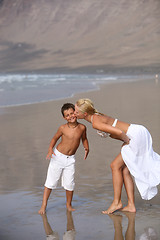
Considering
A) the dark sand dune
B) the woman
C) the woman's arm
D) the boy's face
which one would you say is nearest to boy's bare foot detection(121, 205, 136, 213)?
the woman

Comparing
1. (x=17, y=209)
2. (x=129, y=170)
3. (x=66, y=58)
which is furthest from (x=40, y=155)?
(x=66, y=58)

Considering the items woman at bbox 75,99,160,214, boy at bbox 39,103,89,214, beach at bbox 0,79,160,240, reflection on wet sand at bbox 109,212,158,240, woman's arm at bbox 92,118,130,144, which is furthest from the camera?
boy at bbox 39,103,89,214

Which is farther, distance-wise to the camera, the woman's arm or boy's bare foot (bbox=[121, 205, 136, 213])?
boy's bare foot (bbox=[121, 205, 136, 213])

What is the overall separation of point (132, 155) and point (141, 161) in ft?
0.38

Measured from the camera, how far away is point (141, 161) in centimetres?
371

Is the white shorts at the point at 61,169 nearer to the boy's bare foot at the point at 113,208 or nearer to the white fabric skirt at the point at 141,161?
the boy's bare foot at the point at 113,208

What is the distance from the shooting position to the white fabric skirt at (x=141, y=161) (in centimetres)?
366

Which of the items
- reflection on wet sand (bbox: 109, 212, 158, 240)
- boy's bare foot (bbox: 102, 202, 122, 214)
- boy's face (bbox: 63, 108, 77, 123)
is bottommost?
reflection on wet sand (bbox: 109, 212, 158, 240)

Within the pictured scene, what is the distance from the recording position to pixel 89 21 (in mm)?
76312

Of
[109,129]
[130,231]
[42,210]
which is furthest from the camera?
[42,210]

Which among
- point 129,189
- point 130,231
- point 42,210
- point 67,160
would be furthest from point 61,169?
point 130,231

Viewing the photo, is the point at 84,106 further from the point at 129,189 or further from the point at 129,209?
the point at 129,209

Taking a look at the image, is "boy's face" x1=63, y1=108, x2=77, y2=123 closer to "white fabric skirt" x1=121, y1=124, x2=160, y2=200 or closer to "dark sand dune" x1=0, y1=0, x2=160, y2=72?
"white fabric skirt" x1=121, y1=124, x2=160, y2=200

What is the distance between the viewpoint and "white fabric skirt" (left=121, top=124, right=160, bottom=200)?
3.66 m
